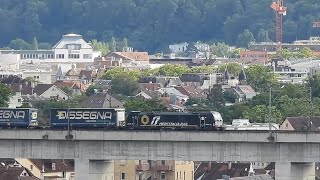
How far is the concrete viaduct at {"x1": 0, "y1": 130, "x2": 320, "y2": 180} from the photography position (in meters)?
90.1

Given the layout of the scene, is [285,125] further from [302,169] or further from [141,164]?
[302,169]

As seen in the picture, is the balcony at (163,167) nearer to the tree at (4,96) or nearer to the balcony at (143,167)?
the balcony at (143,167)

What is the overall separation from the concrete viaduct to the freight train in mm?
994

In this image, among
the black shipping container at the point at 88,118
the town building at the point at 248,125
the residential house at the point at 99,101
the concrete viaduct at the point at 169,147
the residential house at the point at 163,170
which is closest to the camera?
the concrete viaduct at the point at 169,147

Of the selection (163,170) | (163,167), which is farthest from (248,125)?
(163,170)

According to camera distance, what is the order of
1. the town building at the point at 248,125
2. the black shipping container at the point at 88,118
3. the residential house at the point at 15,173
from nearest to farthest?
1. the black shipping container at the point at 88,118
2. the residential house at the point at 15,173
3. the town building at the point at 248,125

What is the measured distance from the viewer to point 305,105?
161250 millimetres

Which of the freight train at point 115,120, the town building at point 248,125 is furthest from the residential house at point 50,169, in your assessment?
the freight train at point 115,120

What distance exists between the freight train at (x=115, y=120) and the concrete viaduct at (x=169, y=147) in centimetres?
99

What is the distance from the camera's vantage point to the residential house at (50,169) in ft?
392

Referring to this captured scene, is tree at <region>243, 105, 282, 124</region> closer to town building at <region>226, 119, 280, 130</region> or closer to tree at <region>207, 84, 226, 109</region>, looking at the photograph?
town building at <region>226, 119, 280, 130</region>

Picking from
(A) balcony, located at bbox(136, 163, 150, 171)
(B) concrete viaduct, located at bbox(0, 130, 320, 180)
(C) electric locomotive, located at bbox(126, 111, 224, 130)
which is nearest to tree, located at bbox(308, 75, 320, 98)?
(A) balcony, located at bbox(136, 163, 150, 171)

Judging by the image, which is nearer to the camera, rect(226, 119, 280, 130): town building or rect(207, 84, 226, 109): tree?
rect(226, 119, 280, 130): town building

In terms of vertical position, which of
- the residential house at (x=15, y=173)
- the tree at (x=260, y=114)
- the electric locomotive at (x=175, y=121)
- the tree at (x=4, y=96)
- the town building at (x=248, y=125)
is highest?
the tree at (x=4, y=96)
